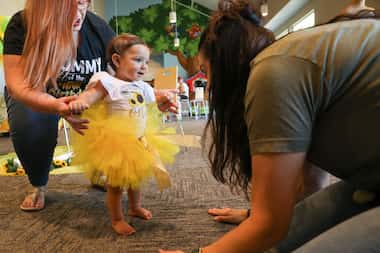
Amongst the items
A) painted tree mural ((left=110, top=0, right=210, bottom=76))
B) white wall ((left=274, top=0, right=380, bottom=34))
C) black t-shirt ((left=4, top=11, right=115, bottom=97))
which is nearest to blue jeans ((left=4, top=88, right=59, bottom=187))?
black t-shirt ((left=4, top=11, right=115, bottom=97))

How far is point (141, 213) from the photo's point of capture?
51.8 inches

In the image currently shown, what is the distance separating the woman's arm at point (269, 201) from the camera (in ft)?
1.83

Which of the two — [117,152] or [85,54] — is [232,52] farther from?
[85,54]

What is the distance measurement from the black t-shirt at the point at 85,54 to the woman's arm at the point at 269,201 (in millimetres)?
1042

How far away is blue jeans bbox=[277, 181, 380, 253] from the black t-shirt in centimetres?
101

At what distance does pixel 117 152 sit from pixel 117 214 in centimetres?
24

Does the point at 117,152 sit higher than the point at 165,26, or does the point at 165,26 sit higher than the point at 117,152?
the point at 165,26

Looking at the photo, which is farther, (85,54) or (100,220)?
(85,54)

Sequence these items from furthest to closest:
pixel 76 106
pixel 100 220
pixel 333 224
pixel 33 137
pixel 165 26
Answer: pixel 165 26 < pixel 33 137 < pixel 100 220 < pixel 76 106 < pixel 333 224

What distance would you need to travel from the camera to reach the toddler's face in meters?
1.23

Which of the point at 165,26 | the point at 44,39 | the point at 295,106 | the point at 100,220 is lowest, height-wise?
the point at 100,220

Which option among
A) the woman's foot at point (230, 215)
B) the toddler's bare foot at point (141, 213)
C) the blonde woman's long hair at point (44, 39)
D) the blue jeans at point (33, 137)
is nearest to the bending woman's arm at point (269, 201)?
the woman's foot at point (230, 215)

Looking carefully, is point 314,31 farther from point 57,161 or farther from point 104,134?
point 57,161

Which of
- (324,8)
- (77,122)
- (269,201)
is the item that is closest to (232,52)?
(269,201)
